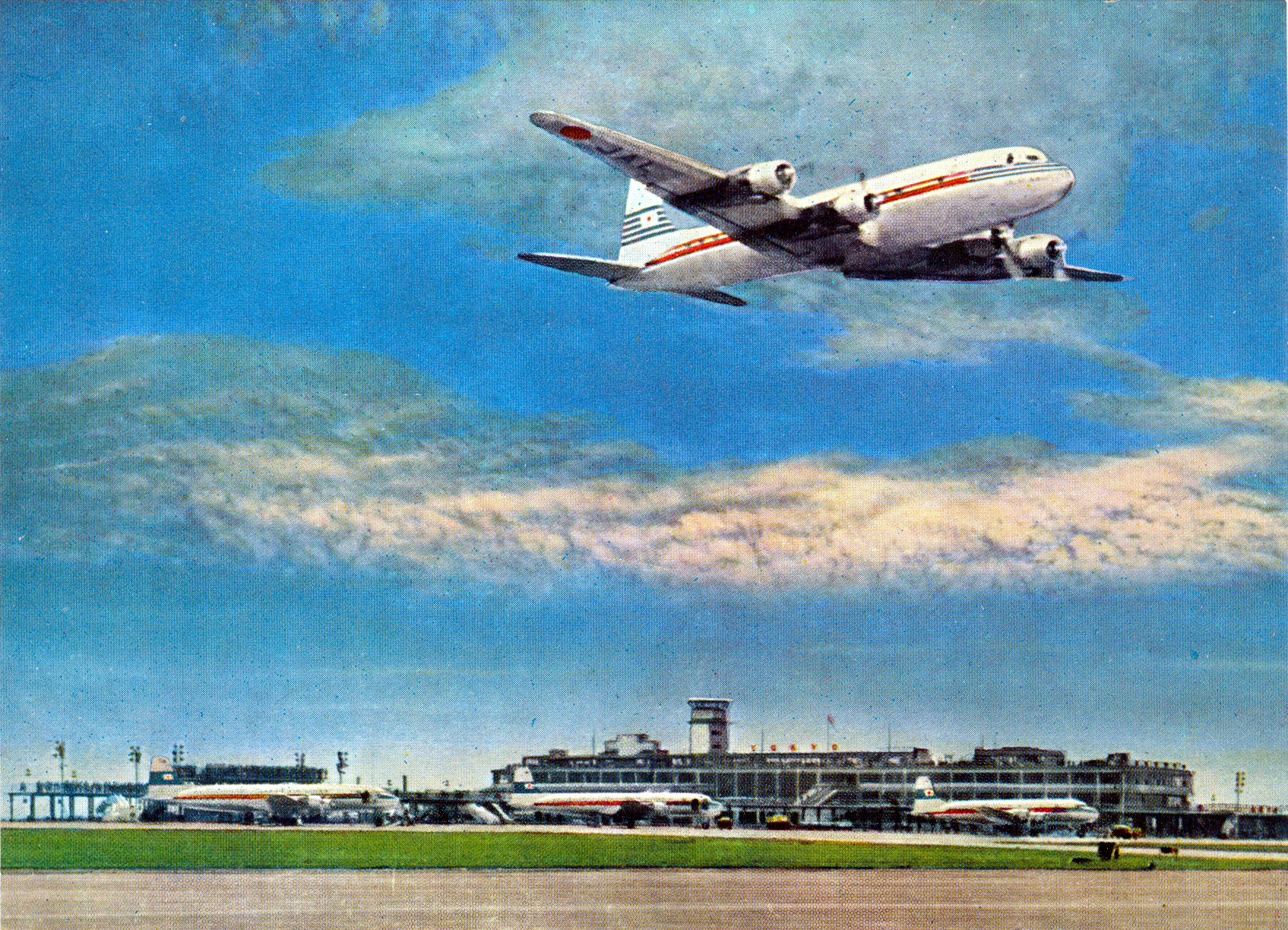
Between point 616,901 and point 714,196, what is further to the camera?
point 714,196

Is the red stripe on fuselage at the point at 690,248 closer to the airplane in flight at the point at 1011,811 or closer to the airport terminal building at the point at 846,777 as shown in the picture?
the airport terminal building at the point at 846,777

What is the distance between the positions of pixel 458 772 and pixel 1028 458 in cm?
880

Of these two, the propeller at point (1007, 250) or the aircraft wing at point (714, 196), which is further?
the propeller at point (1007, 250)

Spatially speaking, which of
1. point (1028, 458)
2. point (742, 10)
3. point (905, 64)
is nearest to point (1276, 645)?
point (1028, 458)

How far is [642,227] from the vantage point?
18.8m

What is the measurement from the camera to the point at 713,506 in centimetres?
1750

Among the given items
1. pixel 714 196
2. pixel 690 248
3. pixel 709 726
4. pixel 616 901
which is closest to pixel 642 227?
pixel 690 248

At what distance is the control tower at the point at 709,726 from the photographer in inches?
769

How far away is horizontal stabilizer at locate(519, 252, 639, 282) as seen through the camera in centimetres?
1680

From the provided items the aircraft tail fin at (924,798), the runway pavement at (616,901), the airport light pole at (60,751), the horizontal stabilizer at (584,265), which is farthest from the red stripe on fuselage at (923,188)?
the aircraft tail fin at (924,798)

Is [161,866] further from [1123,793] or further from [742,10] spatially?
[1123,793]

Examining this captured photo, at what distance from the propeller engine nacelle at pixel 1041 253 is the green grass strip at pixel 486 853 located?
8815 millimetres

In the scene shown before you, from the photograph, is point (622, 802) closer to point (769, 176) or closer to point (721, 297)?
point (721, 297)

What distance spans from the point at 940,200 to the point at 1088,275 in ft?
7.42
